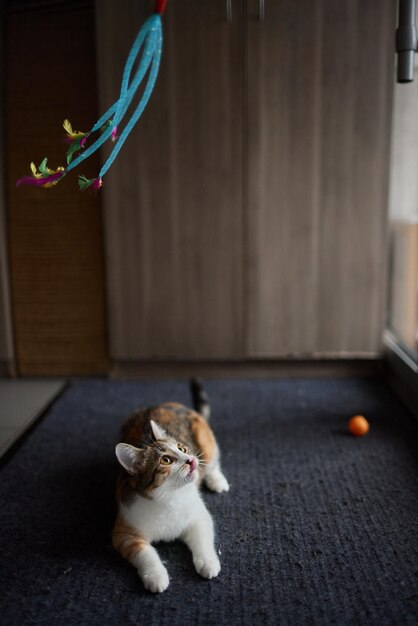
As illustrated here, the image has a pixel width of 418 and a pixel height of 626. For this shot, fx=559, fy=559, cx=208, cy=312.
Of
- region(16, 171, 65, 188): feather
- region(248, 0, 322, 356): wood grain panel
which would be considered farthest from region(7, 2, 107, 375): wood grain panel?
region(16, 171, 65, 188): feather

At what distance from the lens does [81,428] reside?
2.20 meters

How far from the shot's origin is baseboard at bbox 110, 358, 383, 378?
8.91 feet

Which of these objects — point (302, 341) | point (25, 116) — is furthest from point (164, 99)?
point (302, 341)

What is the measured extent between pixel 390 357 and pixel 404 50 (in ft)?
4.37

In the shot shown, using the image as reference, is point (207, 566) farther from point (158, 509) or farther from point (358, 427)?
point (358, 427)

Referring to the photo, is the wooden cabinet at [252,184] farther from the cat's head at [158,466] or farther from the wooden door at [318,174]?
the cat's head at [158,466]

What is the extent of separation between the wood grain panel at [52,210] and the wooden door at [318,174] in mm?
755

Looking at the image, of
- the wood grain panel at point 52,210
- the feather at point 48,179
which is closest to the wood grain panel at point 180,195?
the wood grain panel at point 52,210

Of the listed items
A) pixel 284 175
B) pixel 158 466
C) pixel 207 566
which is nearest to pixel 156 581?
pixel 207 566

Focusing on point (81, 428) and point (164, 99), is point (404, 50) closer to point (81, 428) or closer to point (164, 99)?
point (164, 99)

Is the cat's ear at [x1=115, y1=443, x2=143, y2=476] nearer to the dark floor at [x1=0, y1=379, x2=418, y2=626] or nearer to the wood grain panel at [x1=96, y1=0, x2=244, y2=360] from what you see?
the dark floor at [x1=0, y1=379, x2=418, y2=626]

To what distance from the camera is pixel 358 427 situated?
6.72ft

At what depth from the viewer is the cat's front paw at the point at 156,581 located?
1.28 m

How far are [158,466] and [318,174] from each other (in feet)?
5.42
